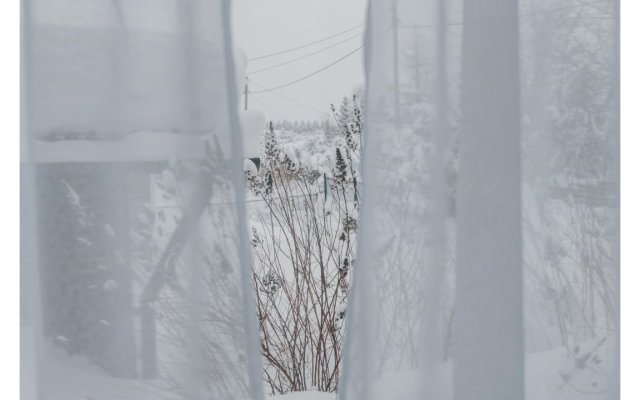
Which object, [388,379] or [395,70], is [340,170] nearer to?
[395,70]

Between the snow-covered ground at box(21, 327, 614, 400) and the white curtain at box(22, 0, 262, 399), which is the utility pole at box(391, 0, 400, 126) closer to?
the white curtain at box(22, 0, 262, 399)

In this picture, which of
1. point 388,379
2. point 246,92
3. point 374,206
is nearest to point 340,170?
point 246,92

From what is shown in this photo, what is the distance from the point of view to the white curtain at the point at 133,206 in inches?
40.0

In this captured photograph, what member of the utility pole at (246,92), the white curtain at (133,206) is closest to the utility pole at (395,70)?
the white curtain at (133,206)

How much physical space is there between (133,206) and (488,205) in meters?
0.57

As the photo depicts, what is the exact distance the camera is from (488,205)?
113 centimetres

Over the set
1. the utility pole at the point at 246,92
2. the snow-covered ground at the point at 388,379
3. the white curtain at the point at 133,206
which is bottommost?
the snow-covered ground at the point at 388,379

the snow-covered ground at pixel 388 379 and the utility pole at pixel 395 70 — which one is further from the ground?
the utility pole at pixel 395 70

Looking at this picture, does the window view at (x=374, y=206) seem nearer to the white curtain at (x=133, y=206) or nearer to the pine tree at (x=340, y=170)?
the white curtain at (x=133, y=206)

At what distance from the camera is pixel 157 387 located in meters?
1.04

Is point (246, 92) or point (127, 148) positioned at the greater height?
point (246, 92)
